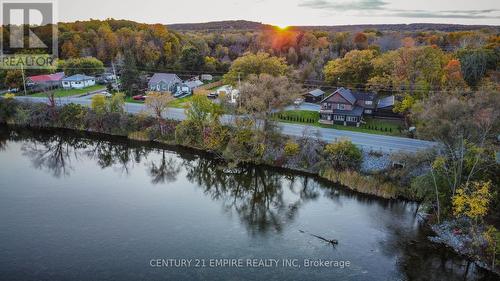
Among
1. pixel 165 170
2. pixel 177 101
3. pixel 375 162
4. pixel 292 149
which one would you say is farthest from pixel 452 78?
pixel 177 101

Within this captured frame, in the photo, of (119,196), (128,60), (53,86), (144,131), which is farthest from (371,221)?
(53,86)

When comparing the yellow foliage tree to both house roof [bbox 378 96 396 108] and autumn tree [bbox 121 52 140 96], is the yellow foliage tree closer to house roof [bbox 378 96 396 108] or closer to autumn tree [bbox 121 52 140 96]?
house roof [bbox 378 96 396 108]

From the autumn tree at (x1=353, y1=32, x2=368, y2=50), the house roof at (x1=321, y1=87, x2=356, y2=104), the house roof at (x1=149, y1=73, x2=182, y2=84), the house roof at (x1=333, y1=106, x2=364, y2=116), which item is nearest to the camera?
the house roof at (x1=333, y1=106, x2=364, y2=116)

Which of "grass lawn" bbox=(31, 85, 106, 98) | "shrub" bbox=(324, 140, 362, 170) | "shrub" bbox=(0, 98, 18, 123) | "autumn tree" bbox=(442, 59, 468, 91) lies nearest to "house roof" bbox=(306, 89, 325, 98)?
"autumn tree" bbox=(442, 59, 468, 91)

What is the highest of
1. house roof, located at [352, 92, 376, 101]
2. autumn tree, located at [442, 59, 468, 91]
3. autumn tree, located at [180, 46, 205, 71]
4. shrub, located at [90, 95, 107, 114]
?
autumn tree, located at [180, 46, 205, 71]

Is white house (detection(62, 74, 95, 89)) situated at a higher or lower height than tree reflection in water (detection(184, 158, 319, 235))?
higher

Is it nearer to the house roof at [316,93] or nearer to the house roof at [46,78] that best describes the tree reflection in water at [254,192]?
the house roof at [316,93]

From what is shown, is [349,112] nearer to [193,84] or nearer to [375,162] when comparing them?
[375,162]
